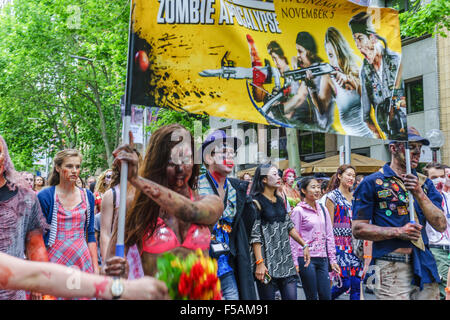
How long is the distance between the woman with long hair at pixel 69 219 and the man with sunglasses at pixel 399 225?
2629 millimetres

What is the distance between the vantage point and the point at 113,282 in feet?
6.50

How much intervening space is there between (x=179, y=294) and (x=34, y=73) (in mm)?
27763

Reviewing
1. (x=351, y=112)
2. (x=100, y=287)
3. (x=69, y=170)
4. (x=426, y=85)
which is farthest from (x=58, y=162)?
(x=426, y=85)

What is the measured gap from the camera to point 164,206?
3.11 m

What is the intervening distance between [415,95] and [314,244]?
55.9 feet

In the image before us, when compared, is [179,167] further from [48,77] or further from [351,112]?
[48,77]

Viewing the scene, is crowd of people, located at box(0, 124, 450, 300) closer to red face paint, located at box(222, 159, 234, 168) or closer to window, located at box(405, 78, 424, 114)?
red face paint, located at box(222, 159, 234, 168)

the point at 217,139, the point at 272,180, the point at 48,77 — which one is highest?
the point at 48,77

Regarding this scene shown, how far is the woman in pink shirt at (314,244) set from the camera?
656 centimetres

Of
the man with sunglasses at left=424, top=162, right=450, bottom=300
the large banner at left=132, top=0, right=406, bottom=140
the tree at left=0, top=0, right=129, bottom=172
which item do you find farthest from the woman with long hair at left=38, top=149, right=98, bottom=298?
the tree at left=0, top=0, right=129, bottom=172

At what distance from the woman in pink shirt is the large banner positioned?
2.62 m

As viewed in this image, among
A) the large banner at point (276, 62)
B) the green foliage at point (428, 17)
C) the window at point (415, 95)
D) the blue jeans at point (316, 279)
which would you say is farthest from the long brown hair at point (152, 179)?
the window at point (415, 95)
